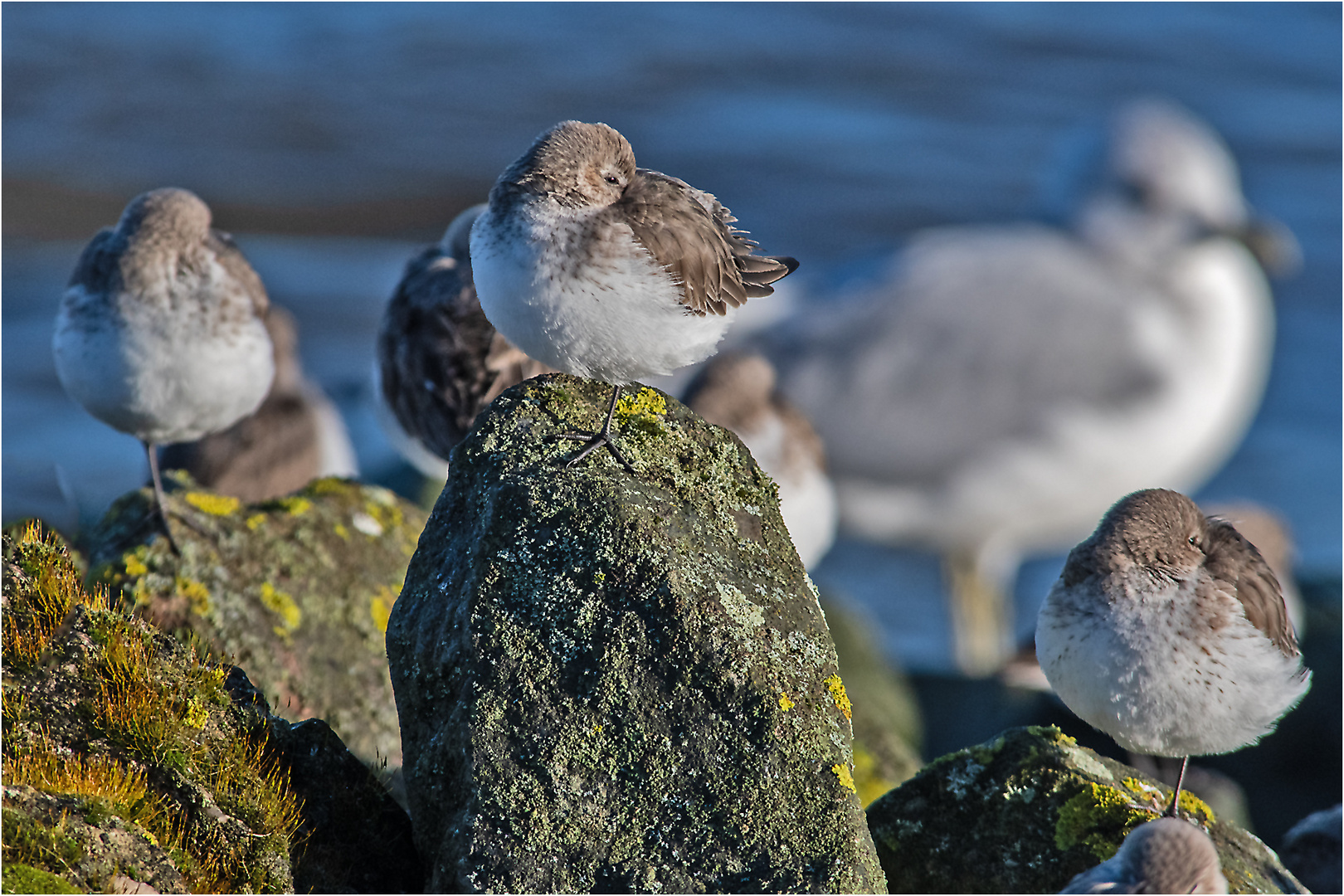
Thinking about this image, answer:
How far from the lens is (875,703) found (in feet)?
38.3

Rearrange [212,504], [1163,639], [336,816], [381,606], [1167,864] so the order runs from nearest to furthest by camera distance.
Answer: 1. [1167,864]
2. [336,816]
3. [1163,639]
4. [212,504]
5. [381,606]

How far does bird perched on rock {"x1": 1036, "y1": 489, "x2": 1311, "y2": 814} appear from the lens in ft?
18.3

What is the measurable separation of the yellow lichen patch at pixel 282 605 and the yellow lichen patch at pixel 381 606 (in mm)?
487

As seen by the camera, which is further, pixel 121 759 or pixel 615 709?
pixel 121 759

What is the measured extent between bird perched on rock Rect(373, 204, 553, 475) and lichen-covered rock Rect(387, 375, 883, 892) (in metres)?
2.51

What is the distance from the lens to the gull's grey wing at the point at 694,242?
18.3 feet

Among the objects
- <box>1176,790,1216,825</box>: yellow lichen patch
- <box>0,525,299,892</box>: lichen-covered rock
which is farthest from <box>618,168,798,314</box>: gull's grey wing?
<box>1176,790,1216,825</box>: yellow lichen patch

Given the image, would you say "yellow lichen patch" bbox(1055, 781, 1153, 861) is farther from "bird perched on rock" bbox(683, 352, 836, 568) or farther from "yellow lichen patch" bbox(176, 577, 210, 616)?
"yellow lichen patch" bbox(176, 577, 210, 616)

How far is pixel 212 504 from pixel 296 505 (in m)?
0.48

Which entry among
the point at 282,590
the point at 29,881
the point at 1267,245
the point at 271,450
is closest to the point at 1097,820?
the point at 29,881

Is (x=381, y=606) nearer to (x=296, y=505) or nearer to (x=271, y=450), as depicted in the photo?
(x=296, y=505)

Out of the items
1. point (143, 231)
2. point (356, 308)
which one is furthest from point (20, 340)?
point (143, 231)

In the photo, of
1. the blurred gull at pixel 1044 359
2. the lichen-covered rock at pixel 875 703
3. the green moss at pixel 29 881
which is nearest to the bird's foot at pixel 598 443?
the green moss at pixel 29 881

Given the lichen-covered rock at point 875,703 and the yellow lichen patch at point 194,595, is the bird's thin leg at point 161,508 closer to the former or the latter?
the yellow lichen patch at point 194,595
